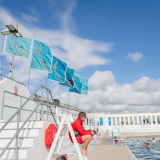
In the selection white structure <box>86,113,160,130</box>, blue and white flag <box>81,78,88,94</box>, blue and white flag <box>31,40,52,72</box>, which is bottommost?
white structure <box>86,113,160,130</box>

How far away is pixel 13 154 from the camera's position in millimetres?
4180

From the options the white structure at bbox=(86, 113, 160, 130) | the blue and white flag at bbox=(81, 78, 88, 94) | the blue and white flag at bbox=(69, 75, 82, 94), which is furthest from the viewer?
the white structure at bbox=(86, 113, 160, 130)

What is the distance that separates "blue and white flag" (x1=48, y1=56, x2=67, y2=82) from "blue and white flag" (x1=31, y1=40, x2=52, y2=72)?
9.87 feet

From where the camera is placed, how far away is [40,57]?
14.5 metres

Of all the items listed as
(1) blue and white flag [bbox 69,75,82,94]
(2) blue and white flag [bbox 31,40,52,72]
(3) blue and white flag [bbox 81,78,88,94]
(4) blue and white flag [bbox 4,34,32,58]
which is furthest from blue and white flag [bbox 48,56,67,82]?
(3) blue and white flag [bbox 81,78,88,94]

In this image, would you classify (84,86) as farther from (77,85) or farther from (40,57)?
(40,57)

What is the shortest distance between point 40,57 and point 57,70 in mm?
5200

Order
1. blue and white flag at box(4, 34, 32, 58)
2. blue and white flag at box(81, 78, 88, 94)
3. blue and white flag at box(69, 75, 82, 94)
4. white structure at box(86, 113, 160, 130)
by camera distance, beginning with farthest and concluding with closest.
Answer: white structure at box(86, 113, 160, 130) → blue and white flag at box(81, 78, 88, 94) → blue and white flag at box(69, 75, 82, 94) → blue and white flag at box(4, 34, 32, 58)

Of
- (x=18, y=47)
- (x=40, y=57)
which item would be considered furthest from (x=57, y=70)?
(x=18, y=47)

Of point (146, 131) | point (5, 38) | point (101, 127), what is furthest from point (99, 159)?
point (101, 127)

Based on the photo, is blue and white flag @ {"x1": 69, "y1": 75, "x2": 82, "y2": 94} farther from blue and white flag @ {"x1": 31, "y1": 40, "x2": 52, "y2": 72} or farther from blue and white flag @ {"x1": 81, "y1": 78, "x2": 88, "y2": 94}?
blue and white flag @ {"x1": 31, "y1": 40, "x2": 52, "y2": 72}

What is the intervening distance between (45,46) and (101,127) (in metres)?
38.5

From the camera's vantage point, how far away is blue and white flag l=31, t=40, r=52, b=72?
547 inches

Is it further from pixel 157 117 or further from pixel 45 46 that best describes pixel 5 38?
pixel 157 117
